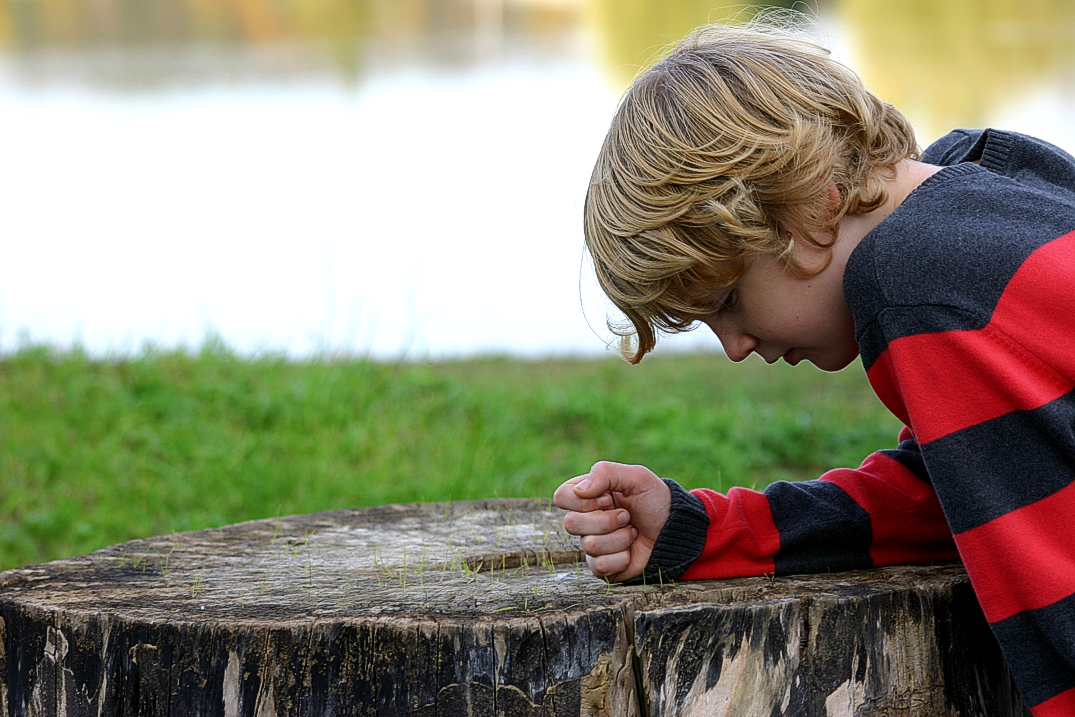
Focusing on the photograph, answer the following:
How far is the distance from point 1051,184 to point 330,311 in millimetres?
3592

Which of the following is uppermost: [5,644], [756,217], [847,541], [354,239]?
[756,217]

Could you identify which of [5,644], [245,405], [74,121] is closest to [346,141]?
[74,121]

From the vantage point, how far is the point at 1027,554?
1.35 m

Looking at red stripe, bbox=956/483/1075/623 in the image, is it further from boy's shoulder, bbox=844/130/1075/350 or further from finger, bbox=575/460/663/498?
finger, bbox=575/460/663/498

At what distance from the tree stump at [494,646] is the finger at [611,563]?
0.9 inches

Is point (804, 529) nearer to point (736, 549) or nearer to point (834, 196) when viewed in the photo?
point (736, 549)

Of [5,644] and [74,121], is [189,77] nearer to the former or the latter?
[74,121]

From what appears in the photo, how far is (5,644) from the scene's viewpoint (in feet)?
5.40

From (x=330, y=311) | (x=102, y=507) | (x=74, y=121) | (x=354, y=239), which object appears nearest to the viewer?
(x=102, y=507)

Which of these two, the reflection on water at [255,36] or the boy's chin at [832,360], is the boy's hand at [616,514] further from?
the reflection on water at [255,36]

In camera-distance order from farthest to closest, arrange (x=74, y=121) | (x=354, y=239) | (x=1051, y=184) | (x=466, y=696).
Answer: (x=74, y=121) → (x=354, y=239) → (x=1051, y=184) → (x=466, y=696)

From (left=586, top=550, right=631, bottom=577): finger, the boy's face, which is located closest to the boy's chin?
the boy's face

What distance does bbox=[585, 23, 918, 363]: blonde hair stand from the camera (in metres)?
1.48

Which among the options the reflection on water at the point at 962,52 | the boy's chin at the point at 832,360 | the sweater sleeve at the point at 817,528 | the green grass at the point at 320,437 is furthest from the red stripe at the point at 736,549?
the reflection on water at the point at 962,52
